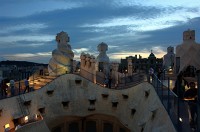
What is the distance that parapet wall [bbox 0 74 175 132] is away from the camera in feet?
44.0

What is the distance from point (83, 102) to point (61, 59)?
3.93 m

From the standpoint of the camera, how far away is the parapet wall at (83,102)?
44.0ft

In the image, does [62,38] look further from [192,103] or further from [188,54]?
[192,103]

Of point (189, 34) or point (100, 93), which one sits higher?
point (189, 34)

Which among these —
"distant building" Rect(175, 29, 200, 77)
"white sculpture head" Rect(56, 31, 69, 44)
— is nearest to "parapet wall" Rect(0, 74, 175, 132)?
"distant building" Rect(175, 29, 200, 77)

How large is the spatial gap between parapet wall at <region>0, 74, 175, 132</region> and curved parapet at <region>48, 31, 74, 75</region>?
2.66 meters

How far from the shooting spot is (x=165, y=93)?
1068 centimetres

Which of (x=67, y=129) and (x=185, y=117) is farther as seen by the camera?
(x=67, y=129)

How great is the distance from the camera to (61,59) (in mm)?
19844

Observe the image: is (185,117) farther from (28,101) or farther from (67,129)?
(67,129)

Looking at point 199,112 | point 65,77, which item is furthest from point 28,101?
point 199,112

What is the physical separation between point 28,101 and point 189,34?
12877 mm

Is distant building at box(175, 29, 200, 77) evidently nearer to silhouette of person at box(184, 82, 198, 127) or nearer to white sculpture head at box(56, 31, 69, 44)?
white sculpture head at box(56, 31, 69, 44)

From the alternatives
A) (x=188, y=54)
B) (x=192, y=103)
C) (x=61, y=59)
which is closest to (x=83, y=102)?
(x=61, y=59)
